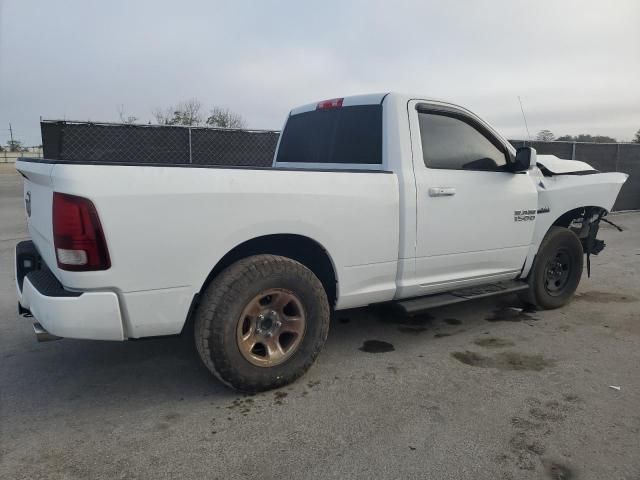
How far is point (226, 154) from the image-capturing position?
8414 mm

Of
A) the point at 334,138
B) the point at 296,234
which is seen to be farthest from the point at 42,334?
the point at 334,138

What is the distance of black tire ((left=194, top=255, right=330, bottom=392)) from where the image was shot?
9.50ft

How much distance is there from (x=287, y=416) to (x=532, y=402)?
1.54 metres

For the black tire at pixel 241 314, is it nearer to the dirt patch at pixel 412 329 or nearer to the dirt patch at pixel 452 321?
the dirt patch at pixel 412 329

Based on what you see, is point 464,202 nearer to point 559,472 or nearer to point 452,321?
point 452,321

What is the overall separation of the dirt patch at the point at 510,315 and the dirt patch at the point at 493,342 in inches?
21.4

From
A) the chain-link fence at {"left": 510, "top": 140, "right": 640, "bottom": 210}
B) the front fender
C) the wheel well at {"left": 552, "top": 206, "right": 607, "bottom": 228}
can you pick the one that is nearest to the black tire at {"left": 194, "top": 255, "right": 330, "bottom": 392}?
the front fender

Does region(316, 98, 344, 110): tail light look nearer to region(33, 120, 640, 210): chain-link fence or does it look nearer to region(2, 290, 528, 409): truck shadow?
region(2, 290, 528, 409): truck shadow

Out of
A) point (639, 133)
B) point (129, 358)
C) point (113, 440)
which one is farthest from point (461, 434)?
point (639, 133)

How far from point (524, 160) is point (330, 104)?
174 cm

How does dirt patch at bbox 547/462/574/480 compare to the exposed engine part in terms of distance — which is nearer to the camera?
dirt patch at bbox 547/462/574/480

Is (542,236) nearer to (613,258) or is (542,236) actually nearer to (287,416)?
(287,416)

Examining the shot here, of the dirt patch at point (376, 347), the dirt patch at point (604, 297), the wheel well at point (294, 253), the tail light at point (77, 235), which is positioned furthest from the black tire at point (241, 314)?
the dirt patch at point (604, 297)

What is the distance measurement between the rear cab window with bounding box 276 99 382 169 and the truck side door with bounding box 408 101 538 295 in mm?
313
